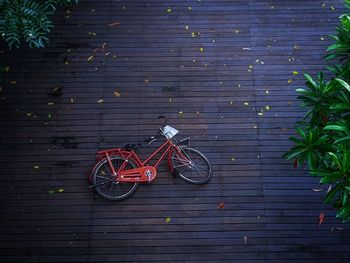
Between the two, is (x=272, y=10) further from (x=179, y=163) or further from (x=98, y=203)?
(x=98, y=203)

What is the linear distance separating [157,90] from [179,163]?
4.06 ft

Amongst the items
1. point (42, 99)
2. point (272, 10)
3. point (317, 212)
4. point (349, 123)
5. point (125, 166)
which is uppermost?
point (272, 10)

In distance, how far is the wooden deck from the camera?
5.17 meters

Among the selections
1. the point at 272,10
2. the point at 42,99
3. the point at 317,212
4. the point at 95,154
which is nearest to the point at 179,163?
the point at 95,154

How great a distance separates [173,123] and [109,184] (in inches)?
48.9

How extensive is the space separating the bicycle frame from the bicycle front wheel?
0.13ft

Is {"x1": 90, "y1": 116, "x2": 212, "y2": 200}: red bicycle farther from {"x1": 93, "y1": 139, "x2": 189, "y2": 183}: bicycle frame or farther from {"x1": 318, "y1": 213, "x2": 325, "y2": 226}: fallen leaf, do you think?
{"x1": 318, "y1": 213, "x2": 325, "y2": 226}: fallen leaf

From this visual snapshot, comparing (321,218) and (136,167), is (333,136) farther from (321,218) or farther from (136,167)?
(136,167)

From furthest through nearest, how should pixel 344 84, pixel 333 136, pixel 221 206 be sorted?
pixel 221 206, pixel 333 136, pixel 344 84

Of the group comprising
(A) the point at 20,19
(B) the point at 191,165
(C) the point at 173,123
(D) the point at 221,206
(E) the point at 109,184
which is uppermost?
(A) the point at 20,19

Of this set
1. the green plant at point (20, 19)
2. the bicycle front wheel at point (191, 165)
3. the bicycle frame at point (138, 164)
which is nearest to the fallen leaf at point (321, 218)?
the bicycle front wheel at point (191, 165)

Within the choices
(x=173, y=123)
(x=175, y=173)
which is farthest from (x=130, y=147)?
(x=173, y=123)

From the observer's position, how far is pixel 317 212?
17.4ft

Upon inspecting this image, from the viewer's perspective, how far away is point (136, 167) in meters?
5.45
